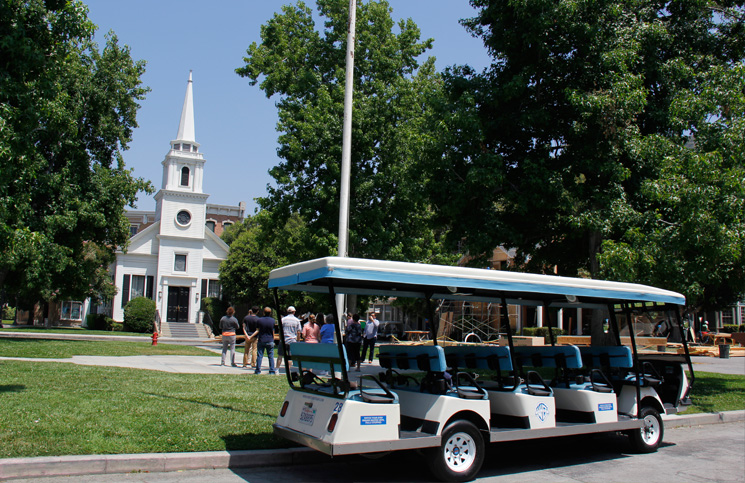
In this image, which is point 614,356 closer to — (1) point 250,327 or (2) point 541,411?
(2) point 541,411

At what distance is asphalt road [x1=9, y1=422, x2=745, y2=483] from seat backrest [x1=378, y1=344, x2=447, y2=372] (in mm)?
1168

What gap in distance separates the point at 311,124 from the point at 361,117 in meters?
2.11

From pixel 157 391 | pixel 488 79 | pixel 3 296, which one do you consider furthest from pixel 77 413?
pixel 3 296

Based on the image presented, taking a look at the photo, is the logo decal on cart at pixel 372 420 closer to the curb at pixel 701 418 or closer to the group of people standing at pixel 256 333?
the curb at pixel 701 418

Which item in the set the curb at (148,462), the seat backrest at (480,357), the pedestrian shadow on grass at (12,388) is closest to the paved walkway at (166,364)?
the pedestrian shadow on grass at (12,388)

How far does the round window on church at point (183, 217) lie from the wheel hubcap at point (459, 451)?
42.5m

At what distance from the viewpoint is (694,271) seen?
40.7 ft

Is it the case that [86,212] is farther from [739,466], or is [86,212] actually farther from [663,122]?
[739,466]

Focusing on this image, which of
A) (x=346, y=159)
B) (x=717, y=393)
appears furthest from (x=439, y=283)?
(x=717, y=393)

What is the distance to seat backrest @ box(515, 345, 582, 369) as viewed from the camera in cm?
849

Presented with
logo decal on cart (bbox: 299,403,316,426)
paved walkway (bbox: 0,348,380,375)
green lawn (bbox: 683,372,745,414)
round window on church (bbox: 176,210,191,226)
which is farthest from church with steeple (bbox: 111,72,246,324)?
logo decal on cart (bbox: 299,403,316,426)

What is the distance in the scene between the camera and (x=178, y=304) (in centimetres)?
4531

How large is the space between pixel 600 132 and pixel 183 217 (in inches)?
1491

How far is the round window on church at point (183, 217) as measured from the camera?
152 ft
